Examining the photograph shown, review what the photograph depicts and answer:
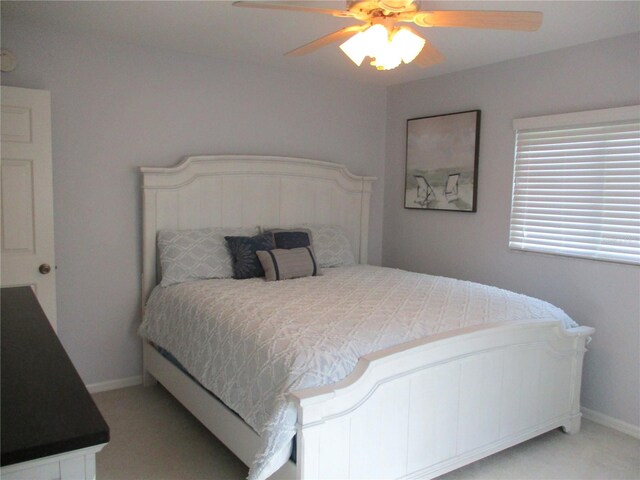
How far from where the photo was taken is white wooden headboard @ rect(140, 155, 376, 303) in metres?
A: 3.48

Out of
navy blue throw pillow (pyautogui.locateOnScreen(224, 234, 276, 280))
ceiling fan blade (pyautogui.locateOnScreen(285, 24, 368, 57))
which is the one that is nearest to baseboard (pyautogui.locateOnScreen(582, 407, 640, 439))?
navy blue throw pillow (pyautogui.locateOnScreen(224, 234, 276, 280))

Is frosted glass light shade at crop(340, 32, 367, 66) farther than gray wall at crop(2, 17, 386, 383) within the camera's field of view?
No

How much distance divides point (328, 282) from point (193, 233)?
3.30 feet

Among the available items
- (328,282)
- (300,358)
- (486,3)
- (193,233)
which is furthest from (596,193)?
(193,233)

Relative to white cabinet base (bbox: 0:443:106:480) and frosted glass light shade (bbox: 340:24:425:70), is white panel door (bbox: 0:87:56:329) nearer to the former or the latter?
frosted glass light shade (bbox: 340:24:425:70)

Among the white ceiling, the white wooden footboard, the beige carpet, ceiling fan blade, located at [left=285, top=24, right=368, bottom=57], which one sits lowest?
the beige carpet

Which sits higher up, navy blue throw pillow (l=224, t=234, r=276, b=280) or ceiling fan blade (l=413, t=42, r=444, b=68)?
ceiling fan blade (l=413, t=42, r=444, b=68)

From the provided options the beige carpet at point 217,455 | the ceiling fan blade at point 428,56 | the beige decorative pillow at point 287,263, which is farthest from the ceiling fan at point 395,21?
the beige carpet at point 217,455

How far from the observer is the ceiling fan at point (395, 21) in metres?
1.95

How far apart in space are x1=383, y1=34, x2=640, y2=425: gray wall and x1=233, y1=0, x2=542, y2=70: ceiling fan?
4.50ft

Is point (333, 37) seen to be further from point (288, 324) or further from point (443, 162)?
point (443, 162)

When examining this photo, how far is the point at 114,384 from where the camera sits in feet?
11.5

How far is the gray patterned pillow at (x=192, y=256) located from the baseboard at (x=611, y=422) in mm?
2485

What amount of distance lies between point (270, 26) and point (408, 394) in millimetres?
2186
